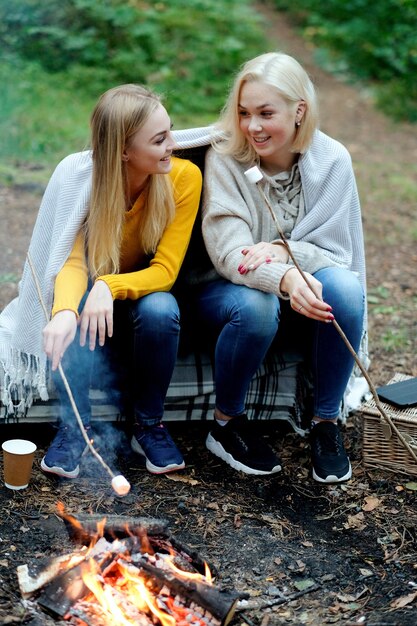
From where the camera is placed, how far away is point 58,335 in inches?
97.3

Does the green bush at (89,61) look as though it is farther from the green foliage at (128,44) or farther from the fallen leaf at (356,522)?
the fallen leaf at (356,522)

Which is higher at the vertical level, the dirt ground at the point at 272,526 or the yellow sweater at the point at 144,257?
the yellow sweater at the point at 144,257

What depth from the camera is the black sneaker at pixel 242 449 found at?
2818 millimetres

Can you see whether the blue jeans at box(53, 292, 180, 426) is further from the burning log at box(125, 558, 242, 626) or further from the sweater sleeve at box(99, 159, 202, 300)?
the burning log at box(125, 558, 242, 626)

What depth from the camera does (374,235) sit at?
18.7ft

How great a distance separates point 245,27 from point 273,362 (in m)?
8.36

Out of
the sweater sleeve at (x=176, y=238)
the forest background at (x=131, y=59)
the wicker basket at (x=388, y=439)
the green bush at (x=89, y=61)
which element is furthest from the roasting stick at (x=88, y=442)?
the green bush at (x=89, y=61)

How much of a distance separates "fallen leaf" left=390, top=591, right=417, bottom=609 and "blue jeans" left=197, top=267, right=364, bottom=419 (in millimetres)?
828

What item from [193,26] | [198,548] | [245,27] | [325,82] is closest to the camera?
[198,548]

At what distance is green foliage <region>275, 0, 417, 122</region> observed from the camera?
943 cm

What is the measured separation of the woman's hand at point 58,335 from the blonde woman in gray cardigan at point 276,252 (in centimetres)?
53

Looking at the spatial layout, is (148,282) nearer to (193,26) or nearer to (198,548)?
(198,548)

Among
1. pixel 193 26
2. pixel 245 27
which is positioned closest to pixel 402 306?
pixel 193 26

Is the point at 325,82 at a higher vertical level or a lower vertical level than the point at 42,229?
lower
